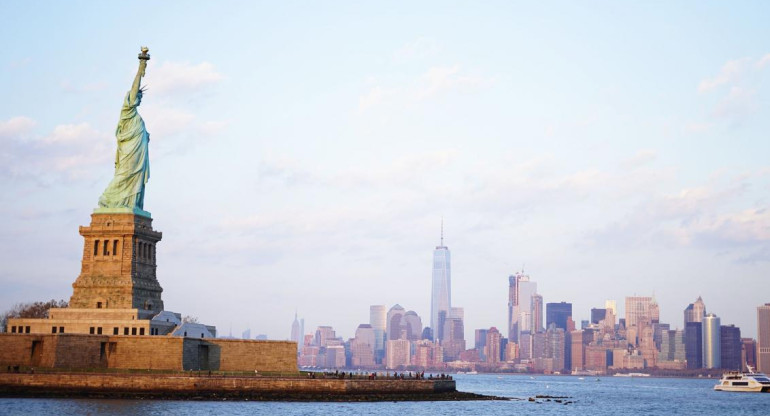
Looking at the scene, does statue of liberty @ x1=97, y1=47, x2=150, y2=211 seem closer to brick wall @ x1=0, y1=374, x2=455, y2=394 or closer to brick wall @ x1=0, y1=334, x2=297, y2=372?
brick wall @ x1=0, y1=334, x2=297, y2=372

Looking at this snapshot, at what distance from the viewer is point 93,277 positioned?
90688 mm

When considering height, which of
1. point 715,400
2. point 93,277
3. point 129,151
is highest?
point 129,151

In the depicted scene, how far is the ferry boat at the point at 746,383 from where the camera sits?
159750 millimetres

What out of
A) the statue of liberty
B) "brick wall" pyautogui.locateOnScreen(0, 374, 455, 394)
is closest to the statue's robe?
the statue of liberty

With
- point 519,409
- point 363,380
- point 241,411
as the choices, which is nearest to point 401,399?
point 363,380

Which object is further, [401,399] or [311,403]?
[401,399]

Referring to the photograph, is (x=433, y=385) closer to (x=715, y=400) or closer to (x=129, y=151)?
(x=129, y=151)

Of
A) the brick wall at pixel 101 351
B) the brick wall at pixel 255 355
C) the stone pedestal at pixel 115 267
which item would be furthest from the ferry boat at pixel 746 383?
the stone pedestal at pixel 115 267

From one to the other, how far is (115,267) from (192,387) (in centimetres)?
1395

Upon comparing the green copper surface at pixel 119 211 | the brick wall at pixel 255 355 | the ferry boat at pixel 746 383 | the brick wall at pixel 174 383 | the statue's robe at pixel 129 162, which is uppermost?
the statue's robe at pixel 129 162

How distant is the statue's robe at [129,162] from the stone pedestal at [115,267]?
1.62m

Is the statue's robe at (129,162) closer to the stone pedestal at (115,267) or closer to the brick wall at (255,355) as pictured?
the stone pedestal at (115,267)

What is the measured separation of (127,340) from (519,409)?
123ft

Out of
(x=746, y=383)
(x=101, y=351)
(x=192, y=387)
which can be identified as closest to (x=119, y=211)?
(x=101, y=351)
